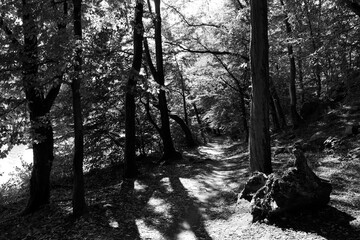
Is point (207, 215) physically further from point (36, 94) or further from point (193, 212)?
point (36, 94)

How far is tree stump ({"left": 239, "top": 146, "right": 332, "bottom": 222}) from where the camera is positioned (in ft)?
18.1

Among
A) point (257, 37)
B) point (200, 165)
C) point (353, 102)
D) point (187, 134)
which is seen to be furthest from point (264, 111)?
point (187, 134)

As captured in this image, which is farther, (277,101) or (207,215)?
(277,101)

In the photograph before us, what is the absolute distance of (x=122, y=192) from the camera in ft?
33.5

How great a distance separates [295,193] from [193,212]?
121 inches

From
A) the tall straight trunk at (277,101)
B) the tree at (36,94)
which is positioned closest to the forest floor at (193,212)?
the tree at (36,94)

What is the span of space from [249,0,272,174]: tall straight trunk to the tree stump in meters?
1.79

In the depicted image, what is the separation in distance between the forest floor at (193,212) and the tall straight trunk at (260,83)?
142 cm

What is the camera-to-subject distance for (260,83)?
24.9ft

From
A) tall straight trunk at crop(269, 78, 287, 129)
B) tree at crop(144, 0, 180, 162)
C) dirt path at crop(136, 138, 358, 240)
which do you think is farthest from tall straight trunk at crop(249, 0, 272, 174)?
tall straight trunk at crop(269, 78, 287, 129)

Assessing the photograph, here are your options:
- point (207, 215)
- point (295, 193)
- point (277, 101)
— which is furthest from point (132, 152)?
point (277, 101)

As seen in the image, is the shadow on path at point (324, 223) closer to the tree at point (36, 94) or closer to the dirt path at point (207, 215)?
the dirt path at point (207, 215)

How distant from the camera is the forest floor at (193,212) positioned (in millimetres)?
5389

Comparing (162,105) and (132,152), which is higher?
(162,105)
